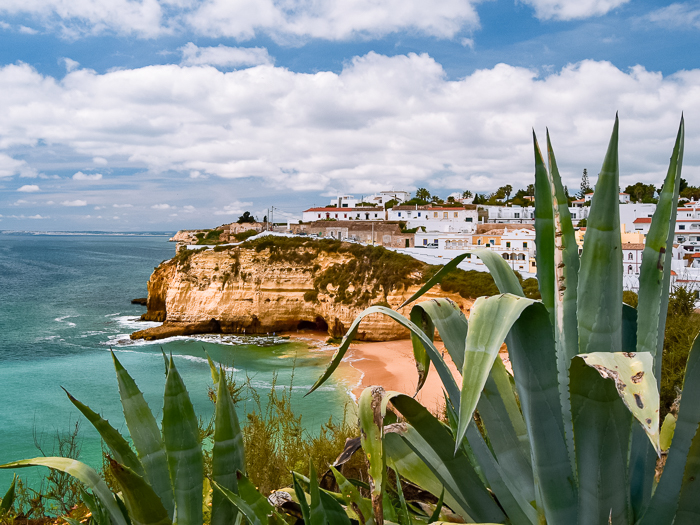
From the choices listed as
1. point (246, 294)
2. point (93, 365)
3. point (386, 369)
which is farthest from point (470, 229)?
point (93, 365)

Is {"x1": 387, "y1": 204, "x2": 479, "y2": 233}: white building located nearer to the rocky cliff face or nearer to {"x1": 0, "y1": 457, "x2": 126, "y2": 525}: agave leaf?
the rocky cliff face

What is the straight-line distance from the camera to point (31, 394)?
18281 millimetres

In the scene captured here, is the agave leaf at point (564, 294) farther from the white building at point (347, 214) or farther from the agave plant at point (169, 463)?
the white building at point (347, 214)

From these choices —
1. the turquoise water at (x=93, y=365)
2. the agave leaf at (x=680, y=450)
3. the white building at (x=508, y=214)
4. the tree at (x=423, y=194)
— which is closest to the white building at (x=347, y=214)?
the white building at (x=508, y=214)

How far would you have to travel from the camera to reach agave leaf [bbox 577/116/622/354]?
1360 mm

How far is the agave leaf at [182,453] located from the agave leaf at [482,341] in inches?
35.8

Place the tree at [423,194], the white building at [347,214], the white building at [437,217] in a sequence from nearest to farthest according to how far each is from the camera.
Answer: the white building at [437,217] → the white building at [347,214] → the tree at [423,194]

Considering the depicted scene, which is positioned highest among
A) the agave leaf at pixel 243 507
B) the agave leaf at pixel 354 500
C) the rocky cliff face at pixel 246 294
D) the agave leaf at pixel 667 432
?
the agave leaf at pixel 667 432

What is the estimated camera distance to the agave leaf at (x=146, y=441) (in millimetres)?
1650

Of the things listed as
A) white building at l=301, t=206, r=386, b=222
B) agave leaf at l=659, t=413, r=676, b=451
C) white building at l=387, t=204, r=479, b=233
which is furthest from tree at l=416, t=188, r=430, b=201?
agave leaf at l=659, t=413, r=676, b=451

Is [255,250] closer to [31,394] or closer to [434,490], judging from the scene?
[31,394]

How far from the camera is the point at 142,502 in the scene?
1.45 meters

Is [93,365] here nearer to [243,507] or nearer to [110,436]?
[110,436]

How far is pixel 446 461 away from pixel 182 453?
849 millimetres
